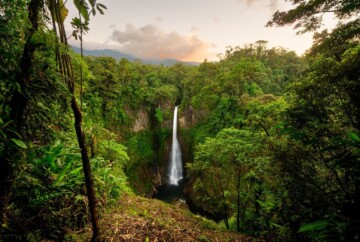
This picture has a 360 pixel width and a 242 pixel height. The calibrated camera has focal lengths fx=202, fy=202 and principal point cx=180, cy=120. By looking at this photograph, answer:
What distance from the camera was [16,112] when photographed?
7.11 ft

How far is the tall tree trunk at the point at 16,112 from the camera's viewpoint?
2.05 m

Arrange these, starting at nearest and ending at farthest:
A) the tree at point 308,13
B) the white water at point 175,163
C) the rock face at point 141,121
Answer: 1. the tree at point 308,13
2. the rock face at point 141,121
3. the white water at point 175,163

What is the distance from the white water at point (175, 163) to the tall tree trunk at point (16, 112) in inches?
1048

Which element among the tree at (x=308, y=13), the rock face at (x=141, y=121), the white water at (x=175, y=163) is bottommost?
the white water at (x=175, y=163)

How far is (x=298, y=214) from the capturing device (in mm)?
3508

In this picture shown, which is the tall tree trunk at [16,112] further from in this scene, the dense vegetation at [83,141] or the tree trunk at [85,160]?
the tree trunk at [85,160]

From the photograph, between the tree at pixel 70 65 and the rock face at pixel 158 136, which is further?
the rock face at pixel 158 136

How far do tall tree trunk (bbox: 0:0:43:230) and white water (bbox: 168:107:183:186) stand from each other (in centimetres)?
2661

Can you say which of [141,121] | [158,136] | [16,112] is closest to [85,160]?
[16,112]

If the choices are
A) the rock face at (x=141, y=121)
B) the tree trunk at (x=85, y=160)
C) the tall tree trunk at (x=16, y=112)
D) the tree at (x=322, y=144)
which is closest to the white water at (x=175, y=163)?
the rock face at (x=141, y=121)

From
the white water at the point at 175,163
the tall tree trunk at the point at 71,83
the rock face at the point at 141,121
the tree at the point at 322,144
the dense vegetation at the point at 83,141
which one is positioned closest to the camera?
the dense vegetation at the point at 83,141

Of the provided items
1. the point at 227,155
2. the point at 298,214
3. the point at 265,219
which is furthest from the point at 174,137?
the point at 298,214

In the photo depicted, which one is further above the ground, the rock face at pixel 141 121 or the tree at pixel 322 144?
the tree at pixel 322 144

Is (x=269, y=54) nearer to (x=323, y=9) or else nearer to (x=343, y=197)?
(x=323, y=9)
